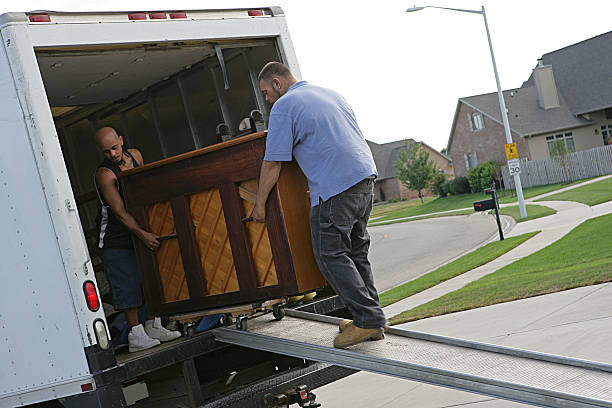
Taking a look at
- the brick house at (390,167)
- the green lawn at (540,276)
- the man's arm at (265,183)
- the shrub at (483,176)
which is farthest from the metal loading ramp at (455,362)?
the brick house at (390,167)

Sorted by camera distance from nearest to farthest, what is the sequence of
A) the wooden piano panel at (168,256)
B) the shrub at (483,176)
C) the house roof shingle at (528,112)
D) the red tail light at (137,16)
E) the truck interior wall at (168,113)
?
1. the red tail light at (137,16)
2. the wooden piano panel at (168,256)
3. the truck interior wall at (168,113)
4. the shrub at (483,176)
5. the house roof shingle at (528,112)

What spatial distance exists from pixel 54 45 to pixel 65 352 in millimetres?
1924

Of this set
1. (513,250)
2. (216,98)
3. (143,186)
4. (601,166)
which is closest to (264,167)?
(143,186)

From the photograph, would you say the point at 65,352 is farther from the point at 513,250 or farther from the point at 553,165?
the point at 553,165

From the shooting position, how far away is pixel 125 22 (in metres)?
4.96

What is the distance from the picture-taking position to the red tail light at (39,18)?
4.52m

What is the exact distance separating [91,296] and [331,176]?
165cm

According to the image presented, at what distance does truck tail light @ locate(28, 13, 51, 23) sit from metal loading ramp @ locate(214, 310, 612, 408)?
2.37 m

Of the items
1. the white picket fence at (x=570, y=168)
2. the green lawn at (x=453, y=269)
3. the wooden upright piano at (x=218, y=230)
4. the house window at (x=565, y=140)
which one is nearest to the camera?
the wooden upright piano at (x=218, y=230)

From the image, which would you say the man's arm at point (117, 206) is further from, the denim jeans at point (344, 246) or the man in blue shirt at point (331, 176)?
the denim jeans at point (344, 246)

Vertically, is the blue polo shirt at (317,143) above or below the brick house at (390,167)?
above

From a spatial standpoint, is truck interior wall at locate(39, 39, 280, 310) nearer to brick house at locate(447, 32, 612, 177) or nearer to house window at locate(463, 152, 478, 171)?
brick house at locate(447, 32, 612, 177)

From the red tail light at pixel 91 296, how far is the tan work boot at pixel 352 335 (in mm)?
1499

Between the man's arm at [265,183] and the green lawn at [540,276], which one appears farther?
the green lawn at [540,276]
